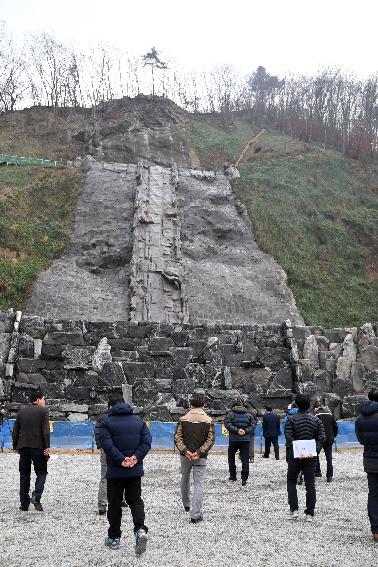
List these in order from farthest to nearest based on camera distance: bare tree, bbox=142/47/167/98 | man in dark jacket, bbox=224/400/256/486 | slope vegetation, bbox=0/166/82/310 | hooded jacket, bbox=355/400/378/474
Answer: bare tree, bbox=142/47/167/98 < slope vegetation, bbox=0/166/82/310 < man in dark jacket, bbox=224/400/256/486 < hooded jacket, bbox=355/400/378/474

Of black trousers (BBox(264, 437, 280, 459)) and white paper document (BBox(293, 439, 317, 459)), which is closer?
white paper document (BBox(293, 439, 317, 459))

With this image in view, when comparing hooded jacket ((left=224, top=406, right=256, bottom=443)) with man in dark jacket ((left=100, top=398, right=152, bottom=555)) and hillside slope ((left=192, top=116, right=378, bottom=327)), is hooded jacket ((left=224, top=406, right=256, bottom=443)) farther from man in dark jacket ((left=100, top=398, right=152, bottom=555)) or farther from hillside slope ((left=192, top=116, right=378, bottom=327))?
hillside slope ((left=192, top=116, right=378, bottom=327))

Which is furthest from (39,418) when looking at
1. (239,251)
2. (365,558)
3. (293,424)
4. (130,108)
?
(130,108)

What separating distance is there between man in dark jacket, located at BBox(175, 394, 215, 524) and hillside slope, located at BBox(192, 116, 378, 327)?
1953 cm

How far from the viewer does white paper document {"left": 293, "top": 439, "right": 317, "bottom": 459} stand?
21.8 feet

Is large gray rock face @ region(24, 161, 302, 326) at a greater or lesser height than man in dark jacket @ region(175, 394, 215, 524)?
greater

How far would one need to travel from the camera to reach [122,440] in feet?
18.5

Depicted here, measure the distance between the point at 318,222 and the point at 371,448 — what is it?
29718 millimetres

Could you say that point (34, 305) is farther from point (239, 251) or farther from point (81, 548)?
point (81, 548)

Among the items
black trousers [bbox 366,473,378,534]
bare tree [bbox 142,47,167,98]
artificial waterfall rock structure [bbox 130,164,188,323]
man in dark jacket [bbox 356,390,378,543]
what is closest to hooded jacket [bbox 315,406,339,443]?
man in dark jacket [bbox 356,390,378,543]

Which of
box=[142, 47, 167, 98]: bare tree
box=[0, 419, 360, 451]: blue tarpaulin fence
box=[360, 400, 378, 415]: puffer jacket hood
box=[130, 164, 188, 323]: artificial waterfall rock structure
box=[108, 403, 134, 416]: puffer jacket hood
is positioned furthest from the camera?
box=[142, 47, 167, 98]: bare tree

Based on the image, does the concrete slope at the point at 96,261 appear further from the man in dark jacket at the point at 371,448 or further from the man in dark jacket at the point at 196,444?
the man in dark jacket at the point at 371,448

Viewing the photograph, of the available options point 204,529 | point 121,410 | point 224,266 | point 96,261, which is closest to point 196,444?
point 204,529

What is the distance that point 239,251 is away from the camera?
31281mm
